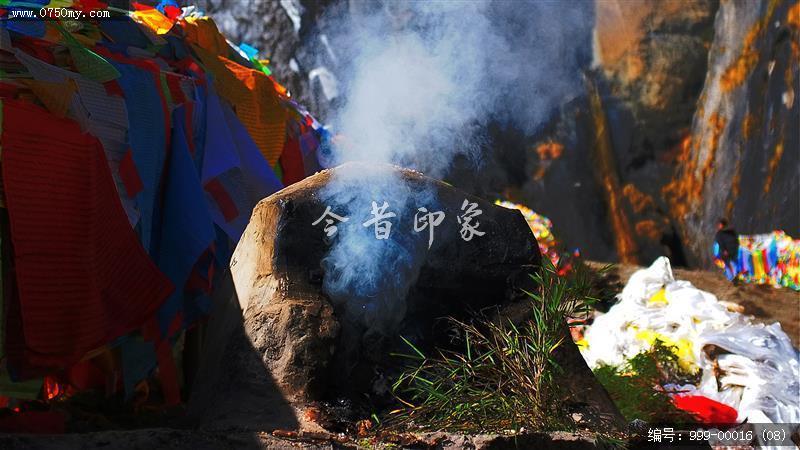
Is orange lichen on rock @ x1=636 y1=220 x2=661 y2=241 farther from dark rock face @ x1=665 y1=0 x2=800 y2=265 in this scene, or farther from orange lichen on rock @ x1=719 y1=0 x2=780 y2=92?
orange lichen on rock @ x1=719 y1=0 x2=780 y2=92

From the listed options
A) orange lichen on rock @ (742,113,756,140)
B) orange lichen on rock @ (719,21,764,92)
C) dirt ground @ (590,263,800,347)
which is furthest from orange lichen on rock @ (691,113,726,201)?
dirt ground @ (590,263,800,347)

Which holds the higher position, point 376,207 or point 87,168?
point 87,168

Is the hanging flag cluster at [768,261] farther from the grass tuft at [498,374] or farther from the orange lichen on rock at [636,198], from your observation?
the grass tuft at [498,374]

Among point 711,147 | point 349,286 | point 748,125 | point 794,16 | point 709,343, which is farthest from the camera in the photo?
point 711,147

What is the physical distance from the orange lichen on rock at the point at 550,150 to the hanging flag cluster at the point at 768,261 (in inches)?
164

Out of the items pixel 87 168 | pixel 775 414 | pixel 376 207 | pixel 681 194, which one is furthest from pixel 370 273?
pixel 681 194

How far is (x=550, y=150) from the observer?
51.6 ft

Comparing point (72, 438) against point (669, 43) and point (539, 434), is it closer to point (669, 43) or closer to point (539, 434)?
point (539, 434)

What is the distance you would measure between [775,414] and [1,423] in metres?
4.63

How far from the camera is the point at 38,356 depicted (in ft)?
12.5

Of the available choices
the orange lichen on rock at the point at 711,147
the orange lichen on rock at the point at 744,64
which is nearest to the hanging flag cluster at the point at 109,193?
the orange lichen on rock at the point at 744,64

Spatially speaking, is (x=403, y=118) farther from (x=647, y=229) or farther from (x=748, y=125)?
(x=647, y=229)

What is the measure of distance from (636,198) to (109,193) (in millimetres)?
12616

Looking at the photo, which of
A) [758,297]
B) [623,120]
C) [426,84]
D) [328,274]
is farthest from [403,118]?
[623,120]
